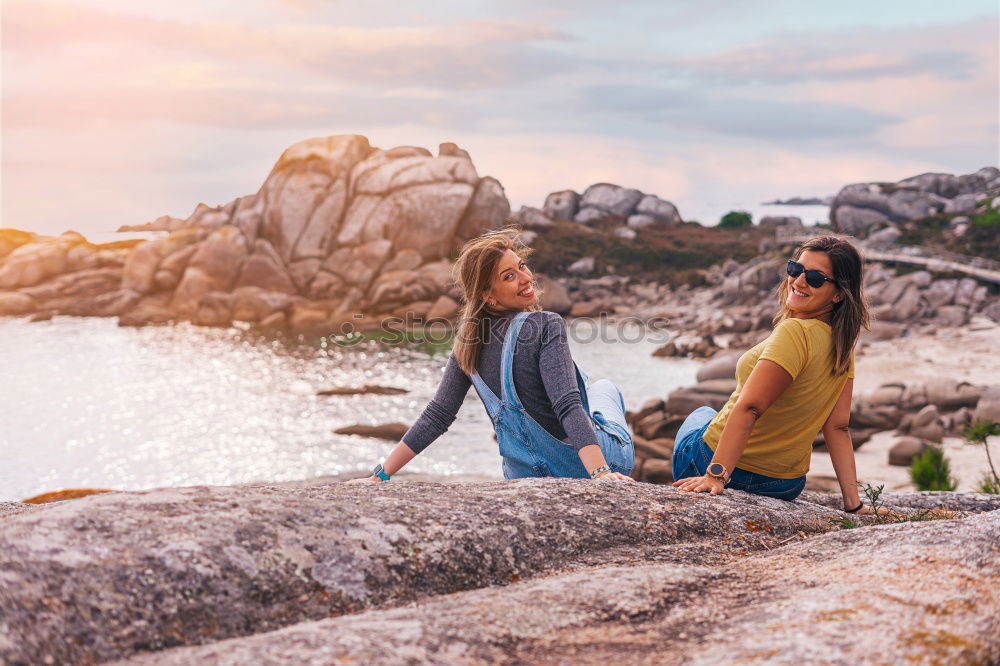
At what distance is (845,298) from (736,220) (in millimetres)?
96236

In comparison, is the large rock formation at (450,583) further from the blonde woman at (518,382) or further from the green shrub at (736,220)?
the green shrub at (736,220)

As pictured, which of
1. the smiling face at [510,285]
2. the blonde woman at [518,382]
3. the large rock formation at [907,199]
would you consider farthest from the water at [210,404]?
the large rock formation at [907,199]

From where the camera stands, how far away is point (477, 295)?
4684 millimetres

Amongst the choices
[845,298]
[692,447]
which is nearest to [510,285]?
[692,447]

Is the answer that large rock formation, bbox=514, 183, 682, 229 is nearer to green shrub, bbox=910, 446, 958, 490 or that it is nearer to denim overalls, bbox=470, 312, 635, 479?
green shrub, bbox=910, 446, 958, 490

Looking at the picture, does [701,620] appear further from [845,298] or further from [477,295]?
[477,295]

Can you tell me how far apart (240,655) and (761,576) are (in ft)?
6.58

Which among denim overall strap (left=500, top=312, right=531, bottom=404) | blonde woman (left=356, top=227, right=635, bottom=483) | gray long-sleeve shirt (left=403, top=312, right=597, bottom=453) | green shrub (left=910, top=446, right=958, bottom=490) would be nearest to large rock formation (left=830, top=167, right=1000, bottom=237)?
green shrub (left=910, top=446, right=958, bottom=490)

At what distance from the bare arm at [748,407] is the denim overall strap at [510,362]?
114 cm

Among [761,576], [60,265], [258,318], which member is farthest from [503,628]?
[60,265]

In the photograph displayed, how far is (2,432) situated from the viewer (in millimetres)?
29859

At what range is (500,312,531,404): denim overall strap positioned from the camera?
443 cm

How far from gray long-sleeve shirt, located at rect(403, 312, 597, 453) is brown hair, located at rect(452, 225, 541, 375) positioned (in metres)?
0.06

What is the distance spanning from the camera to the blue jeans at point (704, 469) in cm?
461
